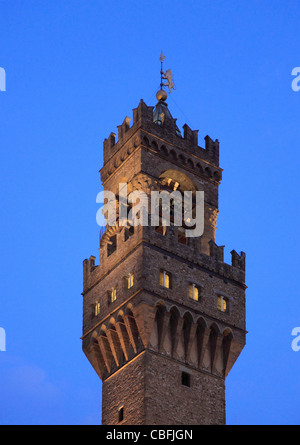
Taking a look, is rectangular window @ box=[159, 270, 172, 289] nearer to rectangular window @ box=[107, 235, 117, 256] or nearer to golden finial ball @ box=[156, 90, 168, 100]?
rectangular window @ box=[107, 235, 117, 256]

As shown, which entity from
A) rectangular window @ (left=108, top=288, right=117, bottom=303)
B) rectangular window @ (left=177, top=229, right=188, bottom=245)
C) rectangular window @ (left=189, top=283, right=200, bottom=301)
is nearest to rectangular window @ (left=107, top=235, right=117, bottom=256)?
rectangular window @ (left=108, top=288, right=117, bottom=303)

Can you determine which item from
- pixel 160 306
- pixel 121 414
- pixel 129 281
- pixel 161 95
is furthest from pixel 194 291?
pixel 161 95

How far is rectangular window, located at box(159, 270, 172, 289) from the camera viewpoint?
65750mm

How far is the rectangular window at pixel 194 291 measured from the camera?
220ft

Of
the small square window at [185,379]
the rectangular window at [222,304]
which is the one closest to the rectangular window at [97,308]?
the small square window at [185,379]

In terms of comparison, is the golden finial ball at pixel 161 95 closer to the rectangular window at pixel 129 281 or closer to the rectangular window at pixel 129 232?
the rectangular window at pixel 129 232

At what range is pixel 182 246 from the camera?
67.9 meters

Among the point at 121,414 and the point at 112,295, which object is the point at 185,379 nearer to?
the point at 121,414

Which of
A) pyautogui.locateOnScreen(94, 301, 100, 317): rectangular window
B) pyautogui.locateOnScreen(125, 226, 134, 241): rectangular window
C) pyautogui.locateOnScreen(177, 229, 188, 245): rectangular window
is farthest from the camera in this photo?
pyautogui.locateOnScreen(177, 229, 188, 245): rectangular window

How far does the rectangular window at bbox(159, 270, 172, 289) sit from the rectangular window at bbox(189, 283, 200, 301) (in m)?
1.56

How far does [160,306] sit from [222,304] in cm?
486

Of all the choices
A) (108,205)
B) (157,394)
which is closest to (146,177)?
(108,205)

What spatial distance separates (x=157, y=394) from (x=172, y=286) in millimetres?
6683

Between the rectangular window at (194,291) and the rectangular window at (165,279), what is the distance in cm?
156
